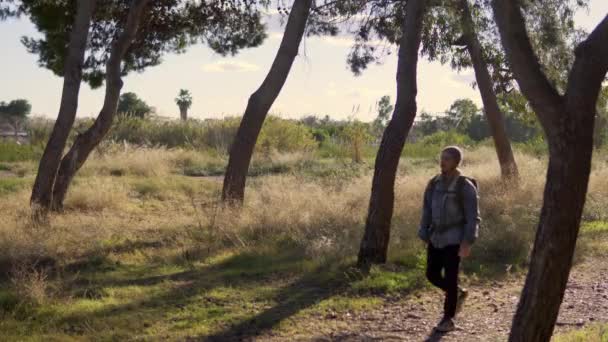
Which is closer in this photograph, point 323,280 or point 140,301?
point 140,301

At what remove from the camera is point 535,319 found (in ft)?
18.2

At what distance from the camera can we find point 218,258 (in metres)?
11.1

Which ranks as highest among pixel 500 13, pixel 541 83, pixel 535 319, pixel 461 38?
pixel 461 38

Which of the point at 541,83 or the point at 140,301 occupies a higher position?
the point at 541,83

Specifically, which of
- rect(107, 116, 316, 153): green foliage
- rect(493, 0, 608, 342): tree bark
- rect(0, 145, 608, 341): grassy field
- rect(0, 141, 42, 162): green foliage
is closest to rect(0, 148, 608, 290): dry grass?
rect(0, 145, 608, 341): grassy field

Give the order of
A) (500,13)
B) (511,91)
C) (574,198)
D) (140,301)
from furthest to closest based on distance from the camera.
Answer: (511,91) → (140,301) → (500,13) → (574,198)

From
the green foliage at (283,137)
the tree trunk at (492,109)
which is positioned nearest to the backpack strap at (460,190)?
the tree trunk at (492,109)

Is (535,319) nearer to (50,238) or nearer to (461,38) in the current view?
(50,238)

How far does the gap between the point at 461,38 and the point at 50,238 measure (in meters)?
9.13

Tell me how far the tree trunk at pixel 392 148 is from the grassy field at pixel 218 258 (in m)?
0.32

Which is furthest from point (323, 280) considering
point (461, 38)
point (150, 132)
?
point (150, 132)

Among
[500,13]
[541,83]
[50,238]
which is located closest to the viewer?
[541,83]

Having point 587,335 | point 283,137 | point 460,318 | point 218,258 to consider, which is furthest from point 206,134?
point 587,335

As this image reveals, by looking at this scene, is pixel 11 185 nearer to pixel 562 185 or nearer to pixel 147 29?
pixel 147 29
